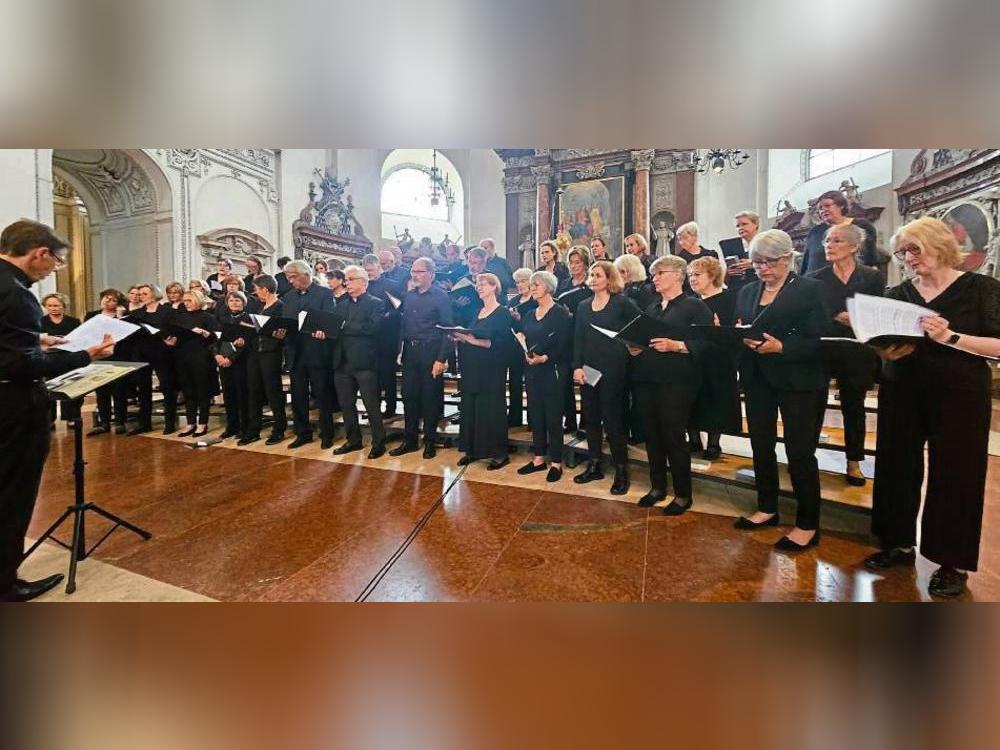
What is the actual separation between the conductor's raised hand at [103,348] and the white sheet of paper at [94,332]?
0.01 meters

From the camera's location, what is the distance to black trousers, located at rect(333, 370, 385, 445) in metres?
2.38

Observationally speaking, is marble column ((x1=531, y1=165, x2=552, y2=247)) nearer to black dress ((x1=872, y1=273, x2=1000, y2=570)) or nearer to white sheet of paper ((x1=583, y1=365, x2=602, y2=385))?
white sheet of paper ((x1=583, y1=365, x2=602, y2=385))

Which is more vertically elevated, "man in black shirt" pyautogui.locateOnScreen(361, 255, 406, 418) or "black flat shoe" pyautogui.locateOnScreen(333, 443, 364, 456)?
"man in black shirt" pyautogui.locateOnScreen(361, 255, 406, 418)

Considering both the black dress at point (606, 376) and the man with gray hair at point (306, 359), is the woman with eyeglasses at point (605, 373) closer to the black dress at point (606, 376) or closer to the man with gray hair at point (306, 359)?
the black dress at point (606, 376)

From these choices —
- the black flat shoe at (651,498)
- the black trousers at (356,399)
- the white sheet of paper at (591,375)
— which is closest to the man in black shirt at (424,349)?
the black trousers at (356,399)

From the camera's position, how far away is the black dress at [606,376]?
227 centimetres

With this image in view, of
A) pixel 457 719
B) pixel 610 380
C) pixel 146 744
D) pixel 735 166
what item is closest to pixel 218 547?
pixel 146 744

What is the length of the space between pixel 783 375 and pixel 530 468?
118 cm

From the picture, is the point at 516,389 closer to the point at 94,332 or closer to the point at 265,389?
the point at 265,389

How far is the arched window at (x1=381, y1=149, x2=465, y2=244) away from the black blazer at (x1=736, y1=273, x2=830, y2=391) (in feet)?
4.51

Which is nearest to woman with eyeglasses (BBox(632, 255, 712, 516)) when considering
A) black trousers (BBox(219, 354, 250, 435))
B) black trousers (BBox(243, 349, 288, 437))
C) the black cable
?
the black cable
